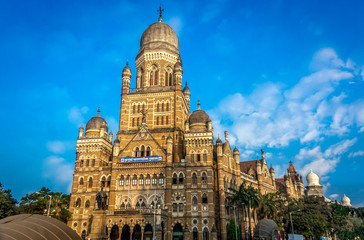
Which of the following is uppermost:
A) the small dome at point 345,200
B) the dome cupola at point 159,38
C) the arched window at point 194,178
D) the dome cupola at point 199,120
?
the dome cupola at point 159,38

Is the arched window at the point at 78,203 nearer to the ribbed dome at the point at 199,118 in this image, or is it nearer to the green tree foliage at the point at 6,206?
the green tree foliage at the point at 6,206

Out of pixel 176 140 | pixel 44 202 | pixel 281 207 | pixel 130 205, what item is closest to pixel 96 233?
pixel 130 205

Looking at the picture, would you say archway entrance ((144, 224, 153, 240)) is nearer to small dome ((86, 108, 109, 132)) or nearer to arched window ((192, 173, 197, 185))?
arched window ((192, 173, 197, 185))

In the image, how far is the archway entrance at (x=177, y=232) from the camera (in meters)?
55.3

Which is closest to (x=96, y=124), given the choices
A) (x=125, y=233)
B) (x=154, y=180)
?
(x=154, y=180)

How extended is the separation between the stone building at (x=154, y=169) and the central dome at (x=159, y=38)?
0.40 meters

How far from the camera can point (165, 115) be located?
6750 cm

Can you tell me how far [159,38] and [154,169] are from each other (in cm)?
3319

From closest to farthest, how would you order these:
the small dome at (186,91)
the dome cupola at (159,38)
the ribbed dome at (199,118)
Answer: the ribbed dome at (199,118), the dome cupola at (159,38), the small dome at (186,91)

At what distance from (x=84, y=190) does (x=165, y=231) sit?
18800 millimetres

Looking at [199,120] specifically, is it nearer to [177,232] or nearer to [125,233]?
[177,232]

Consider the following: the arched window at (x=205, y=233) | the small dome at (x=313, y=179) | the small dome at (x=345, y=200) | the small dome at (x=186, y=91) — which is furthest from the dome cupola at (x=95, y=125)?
the small dome at (x=345, y=200)

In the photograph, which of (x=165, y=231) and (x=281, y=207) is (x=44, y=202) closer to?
(x=165, y=231)

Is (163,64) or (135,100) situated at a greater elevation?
(163,64)
